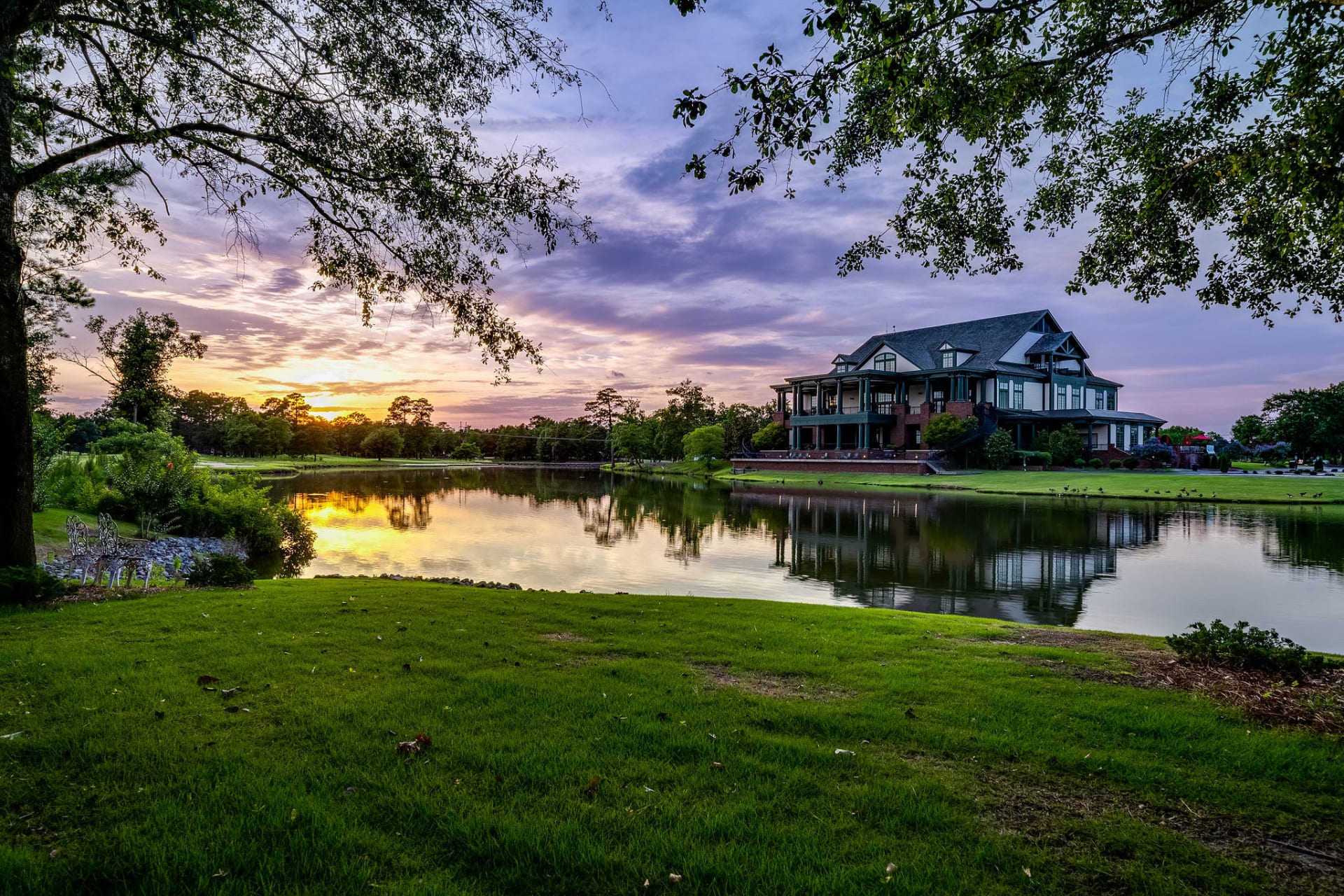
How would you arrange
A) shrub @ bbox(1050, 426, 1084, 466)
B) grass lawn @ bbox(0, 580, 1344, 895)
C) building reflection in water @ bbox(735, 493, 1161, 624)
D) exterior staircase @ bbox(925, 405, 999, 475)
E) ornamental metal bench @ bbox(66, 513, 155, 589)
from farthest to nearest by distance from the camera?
exterior staircase @ bbox(925, 405, 999, 475) → shrub @ bbox(1050, 426, 1084, 466) → building reflection in water @ bbox(735, 493, 1161, 624) → ornamental metal bench @ bbox(66, 513, 155, 589) → grass lawn @ bbox(0, 580, 1344, 895)

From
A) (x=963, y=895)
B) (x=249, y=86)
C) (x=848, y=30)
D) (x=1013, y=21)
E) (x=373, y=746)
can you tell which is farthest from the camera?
(x=249, y=86)

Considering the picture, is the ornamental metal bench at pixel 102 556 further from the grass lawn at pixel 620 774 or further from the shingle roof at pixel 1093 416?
the shingle roof at pixel 1093 416

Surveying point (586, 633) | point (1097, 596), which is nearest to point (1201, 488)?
point (1097, 596)

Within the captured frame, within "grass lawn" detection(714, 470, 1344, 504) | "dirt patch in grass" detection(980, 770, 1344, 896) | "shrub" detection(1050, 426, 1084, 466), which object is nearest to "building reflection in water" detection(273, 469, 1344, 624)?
"grass lawn" detection(714, 470, 1344, 504)

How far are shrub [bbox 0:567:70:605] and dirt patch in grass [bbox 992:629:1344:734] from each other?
1114 centimetres

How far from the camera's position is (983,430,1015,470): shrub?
5281 cm

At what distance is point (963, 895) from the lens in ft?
9.41

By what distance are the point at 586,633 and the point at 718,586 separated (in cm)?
761

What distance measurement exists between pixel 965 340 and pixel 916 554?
55025 mm

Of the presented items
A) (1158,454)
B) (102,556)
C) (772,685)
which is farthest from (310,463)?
(772,685)

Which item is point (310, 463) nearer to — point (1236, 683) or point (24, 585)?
point (24, 585)

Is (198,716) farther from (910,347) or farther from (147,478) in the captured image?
(910,347)

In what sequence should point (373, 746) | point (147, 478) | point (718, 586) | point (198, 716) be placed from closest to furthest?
point (373, 746), point (198, 716), point (718, 586), point (147, 478)

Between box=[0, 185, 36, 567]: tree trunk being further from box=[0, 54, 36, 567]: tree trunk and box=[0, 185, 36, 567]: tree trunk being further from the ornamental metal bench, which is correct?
the ornamental metal bench
